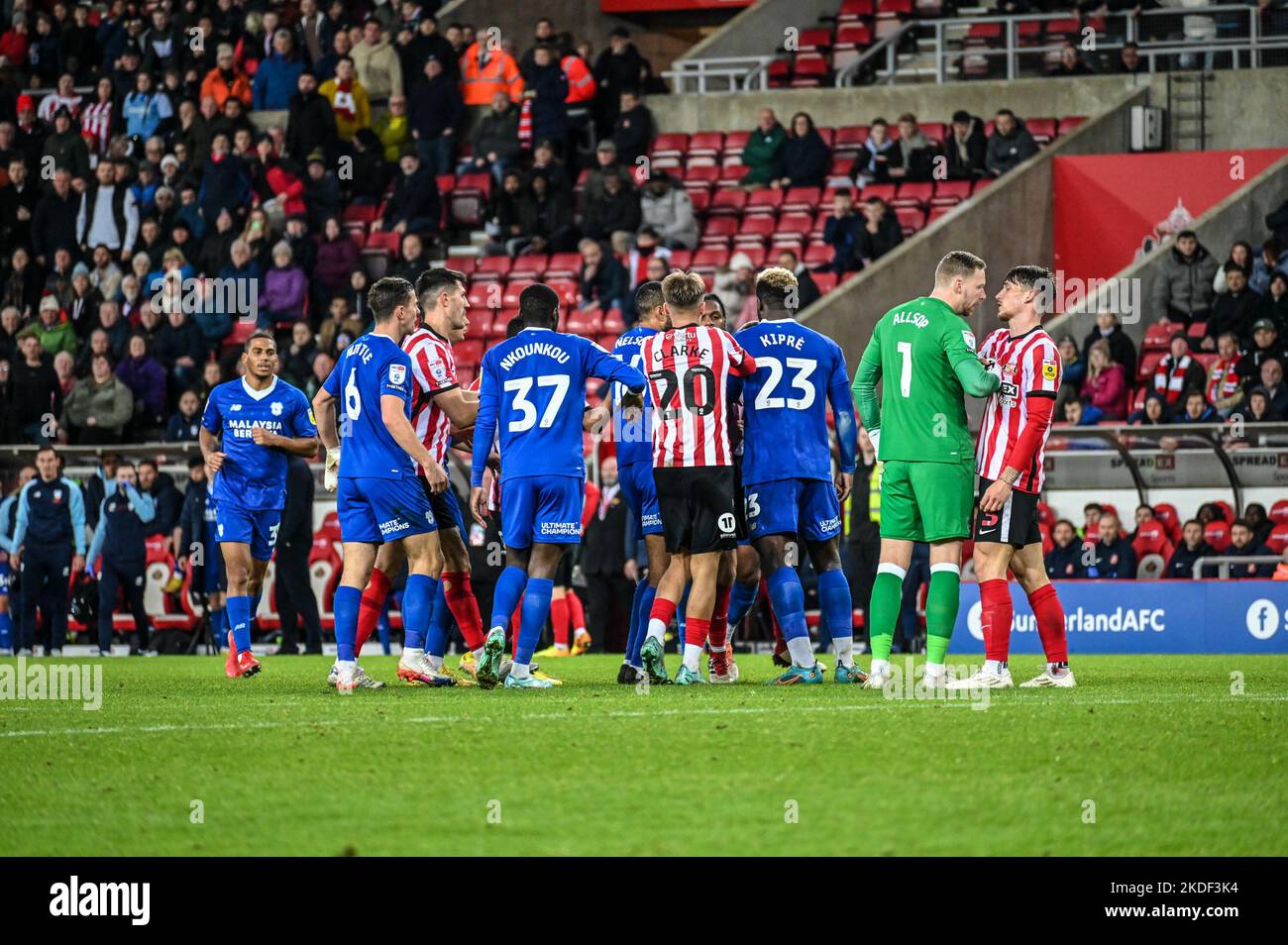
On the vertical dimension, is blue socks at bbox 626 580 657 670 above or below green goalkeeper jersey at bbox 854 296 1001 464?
below

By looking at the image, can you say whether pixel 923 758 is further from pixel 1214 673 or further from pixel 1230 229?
pixel 1230 229

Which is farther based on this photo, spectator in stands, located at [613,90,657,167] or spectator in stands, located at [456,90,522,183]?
spectator in stands, located at [456,90,522,183]

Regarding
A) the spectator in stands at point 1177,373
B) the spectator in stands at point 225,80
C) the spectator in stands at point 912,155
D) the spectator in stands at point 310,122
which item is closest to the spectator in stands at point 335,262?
the spectator in stands at point 310,122

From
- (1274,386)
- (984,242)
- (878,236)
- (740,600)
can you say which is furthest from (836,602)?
(984,242)

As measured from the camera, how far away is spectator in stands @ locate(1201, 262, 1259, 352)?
19.4 m

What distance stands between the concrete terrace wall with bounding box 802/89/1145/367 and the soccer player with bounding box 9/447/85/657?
7967 mm

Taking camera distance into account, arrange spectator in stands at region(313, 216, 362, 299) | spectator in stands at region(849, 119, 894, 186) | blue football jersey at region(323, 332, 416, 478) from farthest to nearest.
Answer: spectator in stands at region(313, 216, 362, 299) < spectator in stands at region(849, 119, 894, 186) < blue football jersey at region(323, 332, 416, 478)

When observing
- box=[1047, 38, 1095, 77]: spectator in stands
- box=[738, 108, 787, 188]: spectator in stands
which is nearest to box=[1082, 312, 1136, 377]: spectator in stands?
box=[1047, 38, 1095, 77]: spectator in stands

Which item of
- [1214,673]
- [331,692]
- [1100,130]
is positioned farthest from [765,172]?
[331,692]

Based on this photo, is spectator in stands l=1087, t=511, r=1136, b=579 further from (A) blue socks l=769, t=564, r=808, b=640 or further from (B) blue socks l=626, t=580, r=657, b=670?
(A) blue socks l=769, t=564, r=808, b=640

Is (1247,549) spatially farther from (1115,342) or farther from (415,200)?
(415,200)

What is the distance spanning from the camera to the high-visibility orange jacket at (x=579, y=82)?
25094 millimetres

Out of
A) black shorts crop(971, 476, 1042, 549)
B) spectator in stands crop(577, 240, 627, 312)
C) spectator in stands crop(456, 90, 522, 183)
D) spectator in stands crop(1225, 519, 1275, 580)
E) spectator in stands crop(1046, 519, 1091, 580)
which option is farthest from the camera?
spectator in stands crop(456, 90, 522, 183)
